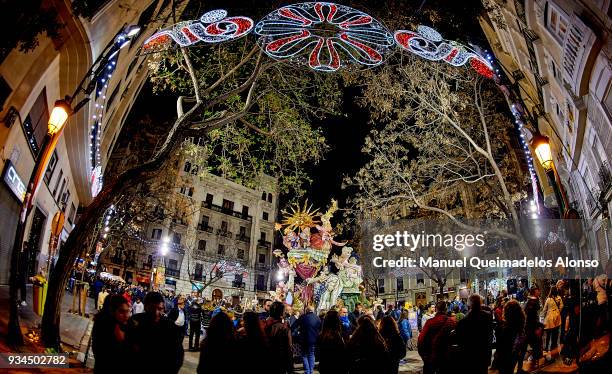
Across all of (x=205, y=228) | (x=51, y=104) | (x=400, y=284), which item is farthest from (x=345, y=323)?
(x=400, y=284)

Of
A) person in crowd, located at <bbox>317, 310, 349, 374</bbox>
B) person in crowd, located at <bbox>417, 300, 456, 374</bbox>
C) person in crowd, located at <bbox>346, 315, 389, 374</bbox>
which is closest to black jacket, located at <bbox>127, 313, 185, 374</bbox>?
person in crowd, located at <bbox>346, 315, 389, 374</bbox>

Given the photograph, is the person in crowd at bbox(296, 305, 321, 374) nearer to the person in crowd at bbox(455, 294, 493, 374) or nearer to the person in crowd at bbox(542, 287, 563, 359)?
the person in crowd at bbox(455, 294, 493, 374)

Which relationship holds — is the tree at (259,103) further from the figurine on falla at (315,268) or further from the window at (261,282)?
the window at (261,282)

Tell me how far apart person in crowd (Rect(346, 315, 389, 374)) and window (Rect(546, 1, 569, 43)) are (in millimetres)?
11957

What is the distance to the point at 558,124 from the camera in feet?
54.1

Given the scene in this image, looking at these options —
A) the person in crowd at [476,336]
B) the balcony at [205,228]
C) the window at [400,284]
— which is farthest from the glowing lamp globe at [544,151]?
the window at [400,284]

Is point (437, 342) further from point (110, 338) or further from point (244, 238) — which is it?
point (244, 238)

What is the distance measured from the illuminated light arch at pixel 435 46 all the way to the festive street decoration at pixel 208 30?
4255mm

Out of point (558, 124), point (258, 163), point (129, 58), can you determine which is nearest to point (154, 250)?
point (129, 58)

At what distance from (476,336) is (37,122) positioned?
555 inches

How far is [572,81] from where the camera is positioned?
1279cm

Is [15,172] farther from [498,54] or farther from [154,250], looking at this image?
[154,250]

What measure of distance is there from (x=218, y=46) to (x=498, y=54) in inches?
574

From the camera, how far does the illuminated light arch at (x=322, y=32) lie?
9849 millimetres
